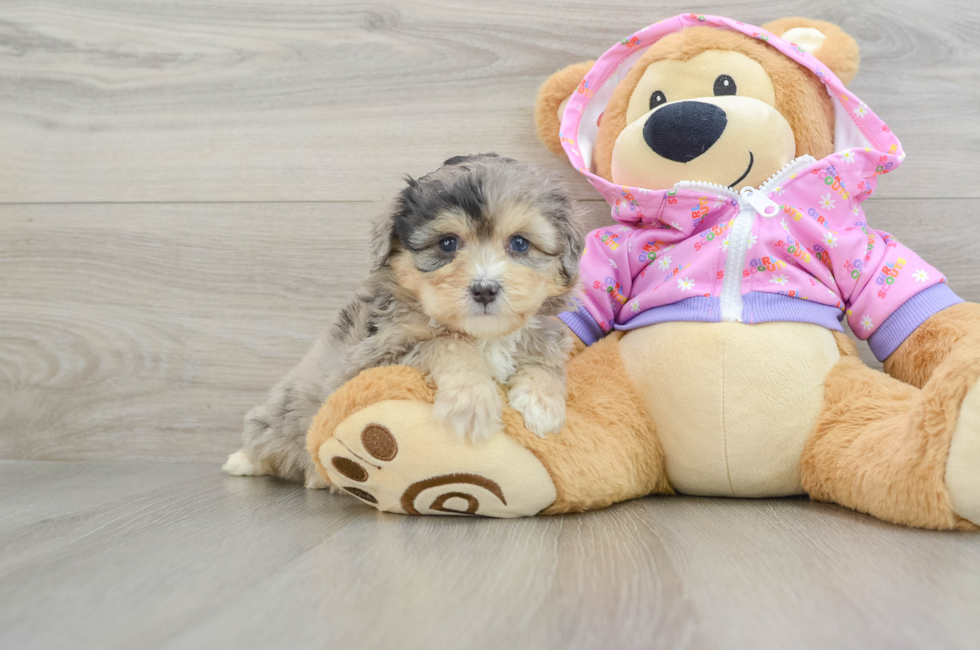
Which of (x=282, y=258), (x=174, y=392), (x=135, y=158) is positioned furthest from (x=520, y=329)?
(x=135, y=158)

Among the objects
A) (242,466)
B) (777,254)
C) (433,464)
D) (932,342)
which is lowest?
(242,466)

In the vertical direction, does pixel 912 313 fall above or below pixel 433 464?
above

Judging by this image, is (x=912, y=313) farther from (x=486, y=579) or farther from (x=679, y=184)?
(x=486, y=579)

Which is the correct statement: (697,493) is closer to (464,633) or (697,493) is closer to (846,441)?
(846,441)

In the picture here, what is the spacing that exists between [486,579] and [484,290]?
0.49m

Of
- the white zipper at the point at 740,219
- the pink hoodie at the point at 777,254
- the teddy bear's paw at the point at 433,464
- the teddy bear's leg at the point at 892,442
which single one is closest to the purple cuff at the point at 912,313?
the pink hoodie at the point at 777,254

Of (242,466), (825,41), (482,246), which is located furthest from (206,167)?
(825,41)

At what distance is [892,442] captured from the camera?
124 centimetres

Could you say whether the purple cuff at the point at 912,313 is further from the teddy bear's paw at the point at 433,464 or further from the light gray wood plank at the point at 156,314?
the light gray wood plank at the point at 156,314

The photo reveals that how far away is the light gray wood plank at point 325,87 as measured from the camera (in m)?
1.89

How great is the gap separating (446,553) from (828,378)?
0.89m

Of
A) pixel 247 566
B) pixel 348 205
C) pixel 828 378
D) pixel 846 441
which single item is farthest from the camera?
pixel 348 205

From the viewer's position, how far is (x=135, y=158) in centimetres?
210

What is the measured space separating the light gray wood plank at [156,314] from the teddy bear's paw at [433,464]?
84 cm
